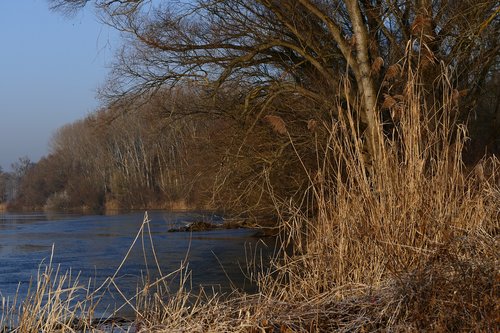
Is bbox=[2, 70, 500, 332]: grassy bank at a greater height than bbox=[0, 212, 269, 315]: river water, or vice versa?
bbox=[2, 70, 500, 332]: grassy bank

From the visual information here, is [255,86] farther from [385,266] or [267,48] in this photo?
[385,266]

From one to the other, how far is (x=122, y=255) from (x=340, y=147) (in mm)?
9738

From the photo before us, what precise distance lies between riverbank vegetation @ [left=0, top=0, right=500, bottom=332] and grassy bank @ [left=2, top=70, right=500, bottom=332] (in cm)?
1

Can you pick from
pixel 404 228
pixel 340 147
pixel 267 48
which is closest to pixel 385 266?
pixel 404 228

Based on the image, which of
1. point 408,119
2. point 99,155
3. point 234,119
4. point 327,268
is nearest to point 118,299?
point 327,268

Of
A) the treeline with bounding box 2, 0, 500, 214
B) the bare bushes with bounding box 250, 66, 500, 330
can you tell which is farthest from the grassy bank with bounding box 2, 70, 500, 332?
the treeline with bounding box 2, 0, 500, 214

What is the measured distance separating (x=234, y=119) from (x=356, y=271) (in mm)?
9910

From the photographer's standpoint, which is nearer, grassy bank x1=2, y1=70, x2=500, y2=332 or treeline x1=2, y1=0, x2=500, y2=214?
grassy bank x1=2, y1=70, x2=500, y2=332

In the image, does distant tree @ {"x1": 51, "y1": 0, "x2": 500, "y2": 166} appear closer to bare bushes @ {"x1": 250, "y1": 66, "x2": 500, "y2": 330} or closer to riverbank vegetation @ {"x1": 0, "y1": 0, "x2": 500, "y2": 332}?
riverbank vegetation @ {"x1": 0, "y1": 0, "x2": 500, "y2": 332}

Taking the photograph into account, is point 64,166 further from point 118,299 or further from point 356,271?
point 356,271

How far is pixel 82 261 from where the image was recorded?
1338 centimetres

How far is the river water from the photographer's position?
33.6 feet

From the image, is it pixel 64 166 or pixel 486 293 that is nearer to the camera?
pixel 486 293

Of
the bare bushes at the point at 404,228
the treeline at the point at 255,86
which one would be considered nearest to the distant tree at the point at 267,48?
the treeline at the point at 255,86
